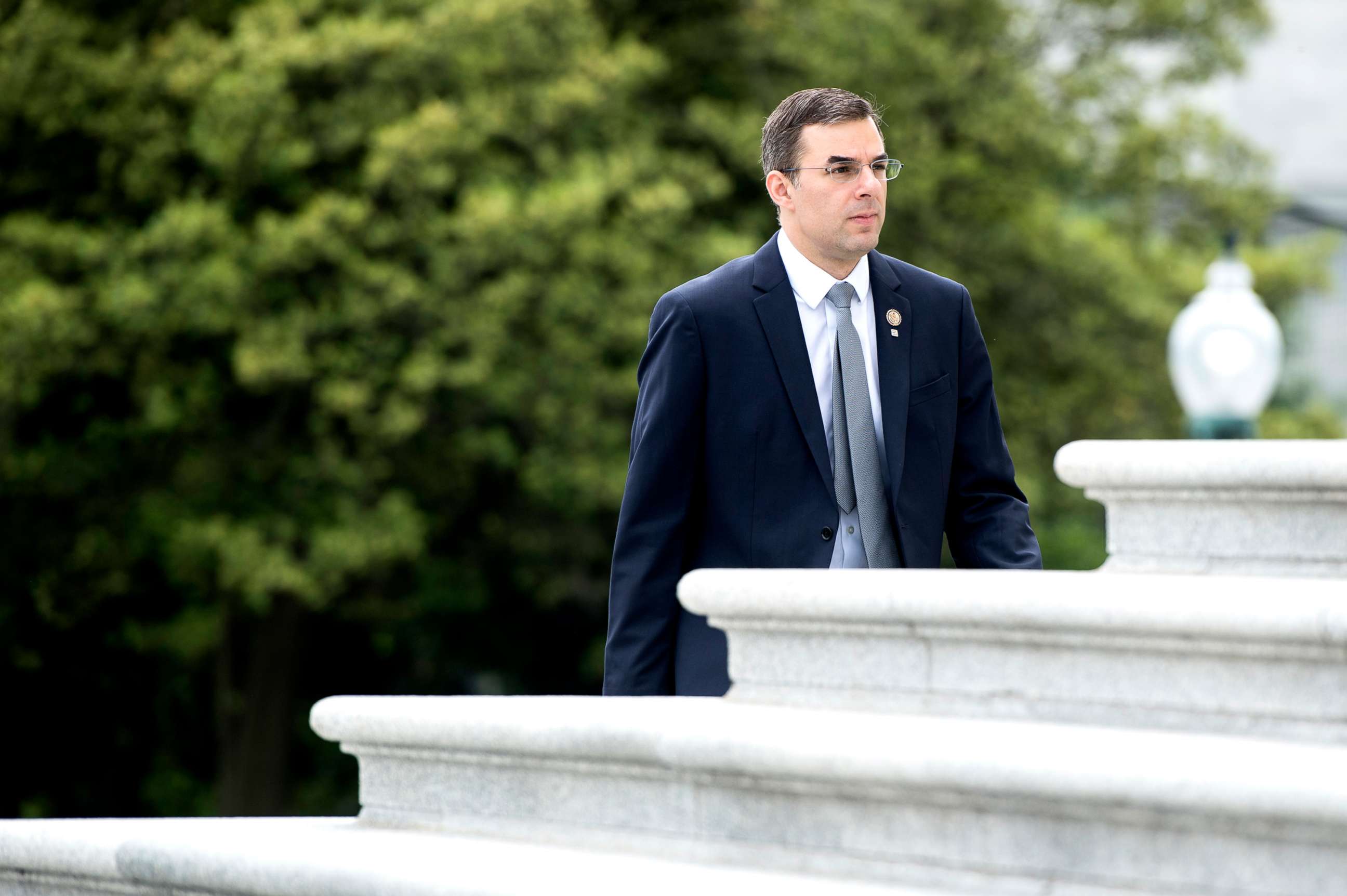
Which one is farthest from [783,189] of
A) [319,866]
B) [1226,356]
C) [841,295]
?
[1226,356]

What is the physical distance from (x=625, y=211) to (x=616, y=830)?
11.7 meters

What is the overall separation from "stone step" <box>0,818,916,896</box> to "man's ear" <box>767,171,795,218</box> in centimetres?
144

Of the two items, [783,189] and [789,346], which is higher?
[783,189]

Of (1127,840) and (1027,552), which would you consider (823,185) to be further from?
(1127,840)

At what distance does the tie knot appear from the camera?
158 inches

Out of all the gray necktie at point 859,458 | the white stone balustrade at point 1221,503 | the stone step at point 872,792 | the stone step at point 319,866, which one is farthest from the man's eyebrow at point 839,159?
the stone step at point 319,866

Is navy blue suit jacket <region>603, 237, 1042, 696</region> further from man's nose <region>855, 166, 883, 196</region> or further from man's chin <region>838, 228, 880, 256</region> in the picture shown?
man's nose <region>855, 166, 883, 196</region>

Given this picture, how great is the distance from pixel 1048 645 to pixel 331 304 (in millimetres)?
11898

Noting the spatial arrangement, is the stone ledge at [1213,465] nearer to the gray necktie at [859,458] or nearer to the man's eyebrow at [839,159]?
the gray necktie at [859,458]

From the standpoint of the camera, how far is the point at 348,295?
46.6ft

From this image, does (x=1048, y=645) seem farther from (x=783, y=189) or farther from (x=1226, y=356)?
(x=1226, y=356)

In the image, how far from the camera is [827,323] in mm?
4027

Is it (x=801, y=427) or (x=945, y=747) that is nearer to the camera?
(x=945, y=747)

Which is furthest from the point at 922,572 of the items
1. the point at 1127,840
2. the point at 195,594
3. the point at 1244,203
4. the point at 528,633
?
the point at 1244,203
